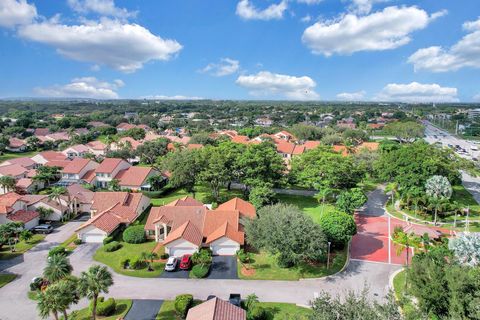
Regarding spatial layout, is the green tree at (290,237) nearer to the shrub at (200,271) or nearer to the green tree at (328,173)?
the shrub at (200,271)

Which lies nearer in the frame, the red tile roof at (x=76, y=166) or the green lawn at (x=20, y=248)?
the green lawn at (x=20, y=248)

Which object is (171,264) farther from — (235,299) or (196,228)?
(235,299)

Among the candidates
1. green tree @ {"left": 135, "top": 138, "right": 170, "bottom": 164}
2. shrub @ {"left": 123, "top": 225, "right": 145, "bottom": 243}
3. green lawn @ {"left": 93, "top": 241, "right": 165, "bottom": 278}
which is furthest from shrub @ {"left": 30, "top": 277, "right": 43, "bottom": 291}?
green tree @ {"left": 135, "top": 138, "right": 170, "bottom": 164}

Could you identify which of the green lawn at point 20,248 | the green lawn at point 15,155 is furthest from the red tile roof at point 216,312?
the green lawn at point 15,155

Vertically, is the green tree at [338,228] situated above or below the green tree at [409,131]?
below

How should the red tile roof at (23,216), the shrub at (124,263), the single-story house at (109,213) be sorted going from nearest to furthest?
1. the shrub at (124,263)
2. the single-story house at (109,213)
3. the red tile roof at (23,216)

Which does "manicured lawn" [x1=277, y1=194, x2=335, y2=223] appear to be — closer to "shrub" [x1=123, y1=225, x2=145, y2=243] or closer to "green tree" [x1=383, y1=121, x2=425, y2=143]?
"shrub" [x1=123, y1=225, x2=145, y2=243]
